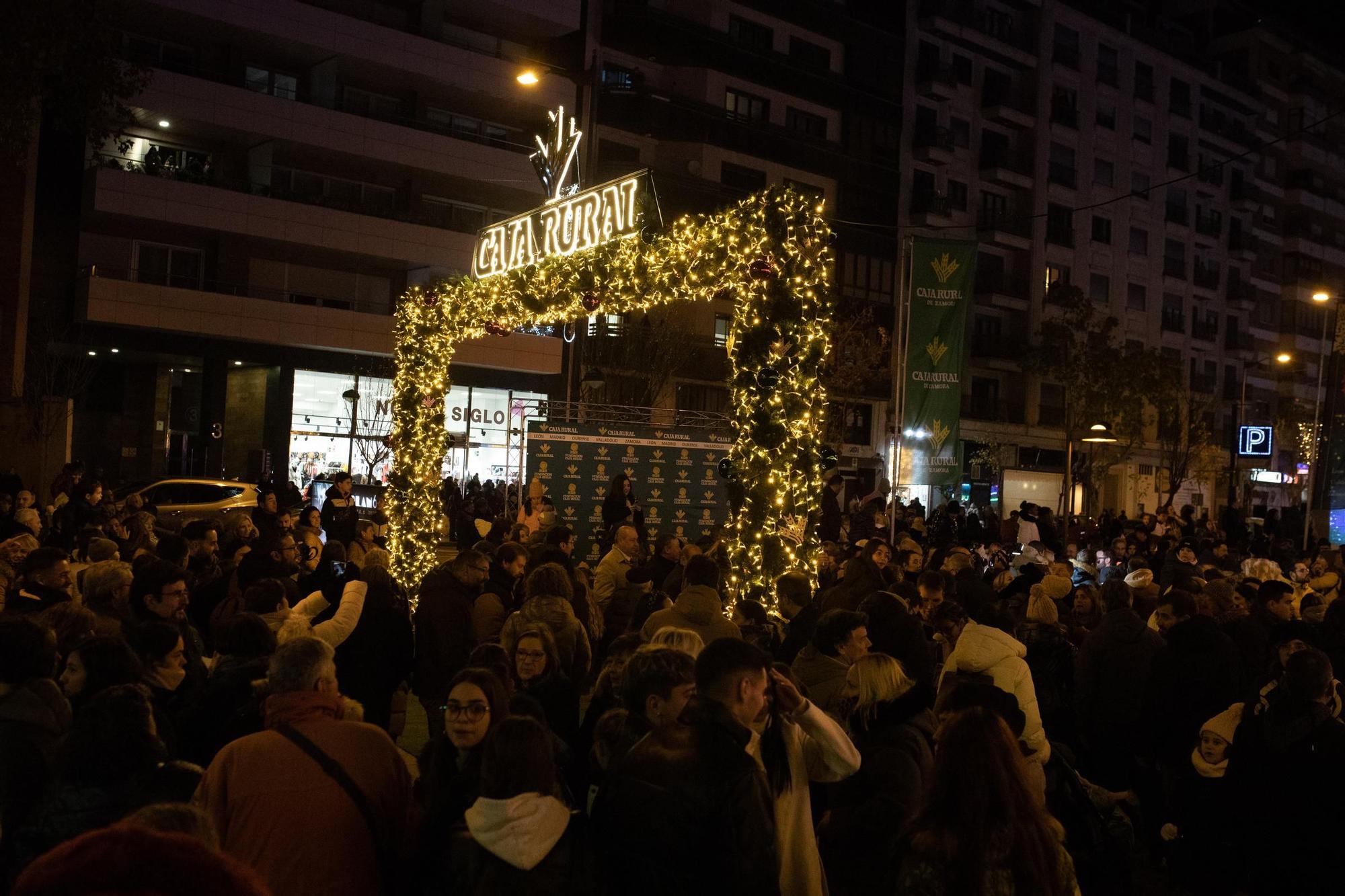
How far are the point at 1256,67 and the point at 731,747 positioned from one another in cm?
7019

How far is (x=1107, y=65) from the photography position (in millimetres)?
54719

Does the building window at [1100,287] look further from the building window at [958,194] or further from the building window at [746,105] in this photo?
the building window at [746,105]

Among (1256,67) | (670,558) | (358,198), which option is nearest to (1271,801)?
(670,558)

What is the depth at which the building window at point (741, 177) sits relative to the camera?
1588 inches

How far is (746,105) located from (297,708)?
4011cm

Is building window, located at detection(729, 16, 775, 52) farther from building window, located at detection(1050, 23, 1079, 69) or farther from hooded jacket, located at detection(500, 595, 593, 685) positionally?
hooded jacket, located at detection(500, 595, 593, 685)

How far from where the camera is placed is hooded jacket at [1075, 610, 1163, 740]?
7543 mm

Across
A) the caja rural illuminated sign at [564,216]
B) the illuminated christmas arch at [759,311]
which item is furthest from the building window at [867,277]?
the illuminated christmas arch at [759,311]

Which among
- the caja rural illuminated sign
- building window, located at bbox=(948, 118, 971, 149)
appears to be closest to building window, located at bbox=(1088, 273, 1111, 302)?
building window, located at bbox=(948, 118, 971, 149)

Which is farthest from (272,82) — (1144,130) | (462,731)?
(1144,130)

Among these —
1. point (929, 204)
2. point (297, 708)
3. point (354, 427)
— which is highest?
point (929, 204)

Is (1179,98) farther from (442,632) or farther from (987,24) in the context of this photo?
(442,632)

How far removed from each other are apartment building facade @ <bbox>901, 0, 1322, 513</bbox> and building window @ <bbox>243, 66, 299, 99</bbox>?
23.8 metres

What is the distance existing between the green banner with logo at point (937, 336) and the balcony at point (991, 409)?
33.7 m
